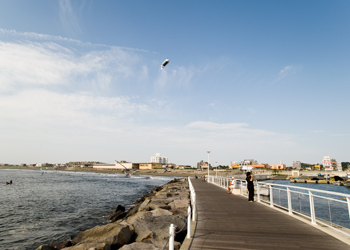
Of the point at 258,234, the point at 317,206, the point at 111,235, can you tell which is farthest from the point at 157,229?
the point at 317,206

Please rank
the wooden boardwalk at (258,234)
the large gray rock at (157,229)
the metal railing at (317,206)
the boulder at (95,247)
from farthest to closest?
the large gray rock at (157,229) → the boulder at (95,247) → the metal railing at (317,206) → the wooden boardwalk at (258,234)

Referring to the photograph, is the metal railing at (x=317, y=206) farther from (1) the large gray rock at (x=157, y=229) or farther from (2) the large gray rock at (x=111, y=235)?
(2) the large gray rock at (x=111, y=235)

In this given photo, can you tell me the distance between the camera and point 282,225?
7.23 m

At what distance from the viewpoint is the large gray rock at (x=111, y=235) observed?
7332 mm

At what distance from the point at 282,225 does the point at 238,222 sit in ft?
4.56

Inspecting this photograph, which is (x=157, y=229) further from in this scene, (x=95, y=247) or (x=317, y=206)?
(x=317, y=206)

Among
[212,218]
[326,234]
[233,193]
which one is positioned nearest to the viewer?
[326,234]

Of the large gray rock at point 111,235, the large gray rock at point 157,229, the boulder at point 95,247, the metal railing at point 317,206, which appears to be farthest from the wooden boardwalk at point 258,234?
the boulder at point 95,247

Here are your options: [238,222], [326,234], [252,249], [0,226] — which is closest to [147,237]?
[238,222]

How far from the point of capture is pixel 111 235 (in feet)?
24.6

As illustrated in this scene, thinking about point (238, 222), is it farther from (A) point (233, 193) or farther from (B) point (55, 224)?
(B) point (55, 224)

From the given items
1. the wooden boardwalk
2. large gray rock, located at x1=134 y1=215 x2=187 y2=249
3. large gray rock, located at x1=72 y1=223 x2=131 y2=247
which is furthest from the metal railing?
large gray rock, located at x1=72 y1=223 x2=131 y2=247

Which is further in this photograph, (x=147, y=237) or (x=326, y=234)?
(x=147, y=237)

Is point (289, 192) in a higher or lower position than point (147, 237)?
higher
